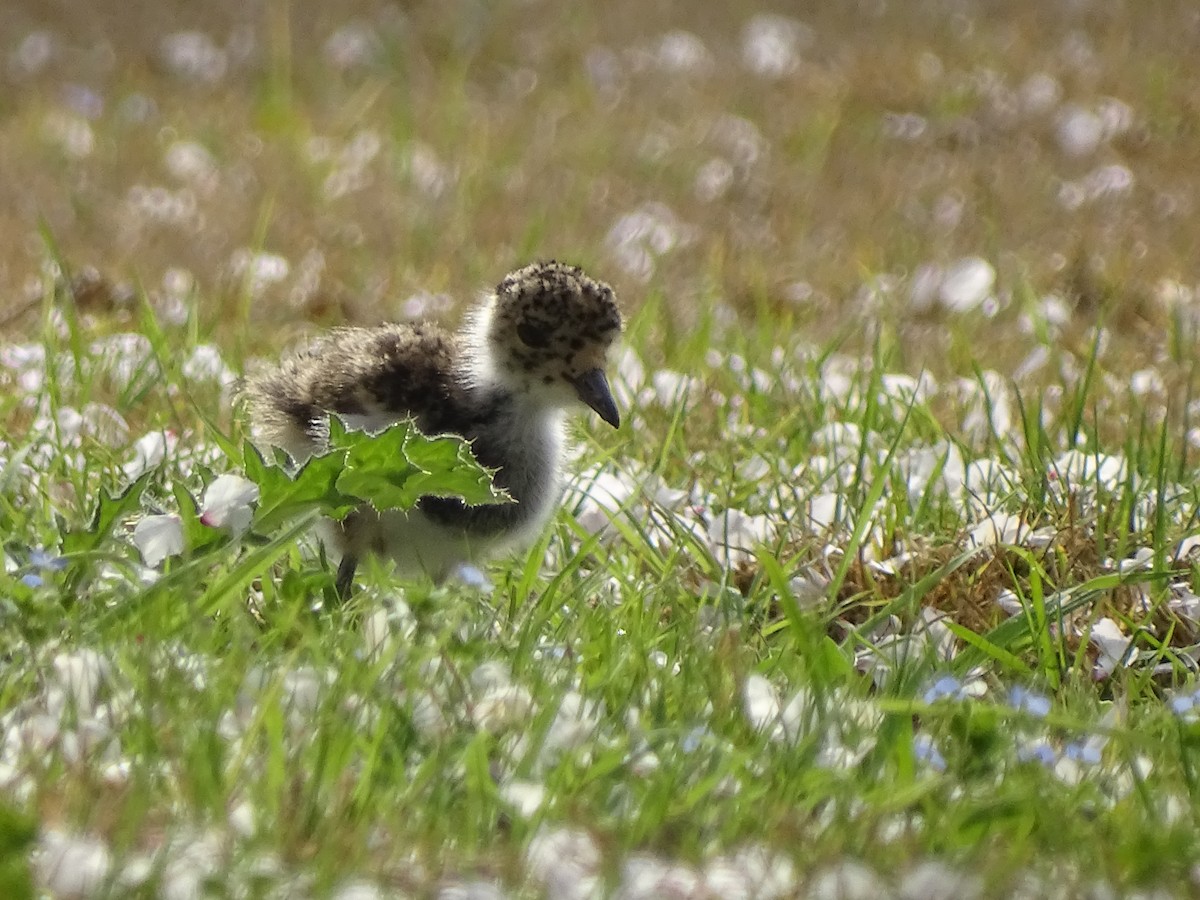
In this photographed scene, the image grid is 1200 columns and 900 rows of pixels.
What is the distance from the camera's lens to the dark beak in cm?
418

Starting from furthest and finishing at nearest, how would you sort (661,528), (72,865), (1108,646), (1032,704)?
(661,528)
(1108,646)
(1032,704)
(72,865)

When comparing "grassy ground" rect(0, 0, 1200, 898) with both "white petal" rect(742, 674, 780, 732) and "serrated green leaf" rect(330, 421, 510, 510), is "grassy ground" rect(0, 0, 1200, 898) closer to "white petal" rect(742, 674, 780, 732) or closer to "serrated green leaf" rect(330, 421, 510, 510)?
"white petal" rect(742, 674, 780, 732)

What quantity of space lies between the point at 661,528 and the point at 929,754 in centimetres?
152

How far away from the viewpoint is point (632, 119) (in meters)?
10.4

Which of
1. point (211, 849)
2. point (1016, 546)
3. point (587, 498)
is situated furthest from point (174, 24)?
point (211, 849)

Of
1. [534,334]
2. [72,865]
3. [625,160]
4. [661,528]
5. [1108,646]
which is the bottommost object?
[72,865]

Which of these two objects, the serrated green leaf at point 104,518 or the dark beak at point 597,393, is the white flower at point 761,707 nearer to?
the dark beak at point 597,393

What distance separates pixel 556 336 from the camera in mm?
4188

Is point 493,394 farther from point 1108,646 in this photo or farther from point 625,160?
point 625,160

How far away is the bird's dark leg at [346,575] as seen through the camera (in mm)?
3900

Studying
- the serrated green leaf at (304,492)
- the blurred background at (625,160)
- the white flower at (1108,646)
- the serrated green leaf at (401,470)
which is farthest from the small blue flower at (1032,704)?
the blurred background at (625,160)

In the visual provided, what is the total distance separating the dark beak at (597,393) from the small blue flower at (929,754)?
53.6 inches

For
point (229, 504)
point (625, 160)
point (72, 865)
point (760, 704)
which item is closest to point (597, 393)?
point (229, 504)

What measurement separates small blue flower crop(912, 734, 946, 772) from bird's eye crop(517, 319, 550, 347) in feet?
4.92
